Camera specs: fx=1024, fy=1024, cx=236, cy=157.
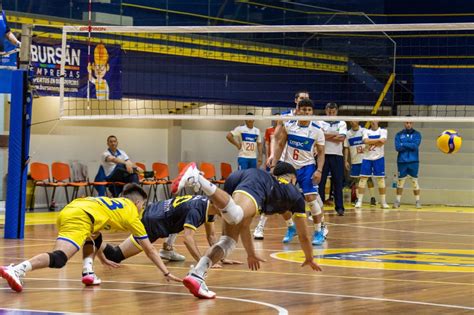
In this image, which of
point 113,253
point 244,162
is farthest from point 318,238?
point 244,162

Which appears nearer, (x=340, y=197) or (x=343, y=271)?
(x=343, y=271)

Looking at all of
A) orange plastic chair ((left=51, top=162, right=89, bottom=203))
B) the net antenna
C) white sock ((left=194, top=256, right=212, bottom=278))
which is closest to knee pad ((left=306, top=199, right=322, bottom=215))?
white sock ((left=194, top=256, right=212, bottom=278))

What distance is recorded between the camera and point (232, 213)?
8.79 metres

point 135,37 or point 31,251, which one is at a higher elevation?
point 135,37

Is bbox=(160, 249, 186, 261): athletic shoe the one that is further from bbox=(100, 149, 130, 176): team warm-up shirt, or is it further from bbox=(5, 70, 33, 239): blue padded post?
bbox=(100, 149, 130, 176): team warm-up shirt

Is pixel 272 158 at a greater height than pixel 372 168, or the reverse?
pixel 272 158

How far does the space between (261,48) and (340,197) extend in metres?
6.07

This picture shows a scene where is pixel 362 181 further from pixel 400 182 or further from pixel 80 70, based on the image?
pixel 80 70

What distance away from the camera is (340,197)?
20.2 metres

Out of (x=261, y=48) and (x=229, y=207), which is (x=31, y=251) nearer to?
(x=229, y=207)

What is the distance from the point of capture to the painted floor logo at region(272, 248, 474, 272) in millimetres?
11961

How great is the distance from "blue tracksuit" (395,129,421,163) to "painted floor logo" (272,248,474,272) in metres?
10.2

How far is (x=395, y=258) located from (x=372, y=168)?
11.5m

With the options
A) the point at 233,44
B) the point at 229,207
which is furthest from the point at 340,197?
the point at 229,207
